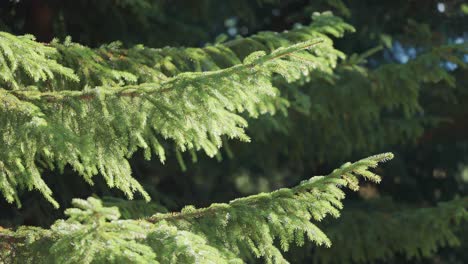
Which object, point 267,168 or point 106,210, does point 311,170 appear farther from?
point 106,210

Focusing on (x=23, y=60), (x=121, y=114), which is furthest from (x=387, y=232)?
(x=23, y=60)

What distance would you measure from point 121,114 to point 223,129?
438 millimetres

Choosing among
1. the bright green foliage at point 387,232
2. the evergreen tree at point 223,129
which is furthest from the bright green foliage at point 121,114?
the bright green foliage at point 387,232

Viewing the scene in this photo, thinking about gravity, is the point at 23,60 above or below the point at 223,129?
above

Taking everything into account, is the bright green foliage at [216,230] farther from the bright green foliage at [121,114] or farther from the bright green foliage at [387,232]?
the bright green foliage at [387,232]

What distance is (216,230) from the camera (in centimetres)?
321

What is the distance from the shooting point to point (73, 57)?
3.85m

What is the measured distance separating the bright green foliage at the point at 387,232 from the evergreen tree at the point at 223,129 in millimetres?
15

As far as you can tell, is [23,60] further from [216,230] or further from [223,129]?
[216,230]

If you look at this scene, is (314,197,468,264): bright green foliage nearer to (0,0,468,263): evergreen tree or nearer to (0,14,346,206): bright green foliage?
(0,0,468,263): evergreen tree

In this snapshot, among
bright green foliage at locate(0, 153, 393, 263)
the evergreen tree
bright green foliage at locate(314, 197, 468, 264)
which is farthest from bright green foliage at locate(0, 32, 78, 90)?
bright green foliage at locate(314, 197, 468, 264)

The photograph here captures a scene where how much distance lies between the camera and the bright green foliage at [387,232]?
239 inches

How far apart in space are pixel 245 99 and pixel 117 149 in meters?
0.58

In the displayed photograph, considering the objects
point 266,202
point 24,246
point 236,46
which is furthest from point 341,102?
point 24,246
